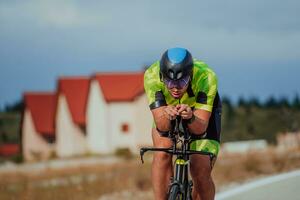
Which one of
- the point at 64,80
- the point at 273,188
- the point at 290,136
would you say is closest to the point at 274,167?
the point at 273,188

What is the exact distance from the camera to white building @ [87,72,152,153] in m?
68.9

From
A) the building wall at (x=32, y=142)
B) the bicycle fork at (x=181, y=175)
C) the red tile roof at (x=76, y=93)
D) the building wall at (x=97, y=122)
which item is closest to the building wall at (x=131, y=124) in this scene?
the building wall at (x=97, y=122)

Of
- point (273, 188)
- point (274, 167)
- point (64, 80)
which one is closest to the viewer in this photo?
point (273, 188)

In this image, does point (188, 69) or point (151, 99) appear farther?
point (151, 99)

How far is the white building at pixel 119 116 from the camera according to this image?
6886 cm

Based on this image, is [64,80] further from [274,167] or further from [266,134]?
[274,167]

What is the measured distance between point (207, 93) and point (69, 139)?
70.8 metres

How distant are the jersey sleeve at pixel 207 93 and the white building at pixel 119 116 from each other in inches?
2434

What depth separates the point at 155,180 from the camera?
229 inches

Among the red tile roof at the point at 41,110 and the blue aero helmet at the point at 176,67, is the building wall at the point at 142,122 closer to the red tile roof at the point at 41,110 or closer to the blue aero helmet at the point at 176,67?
the red tile roof at the point at 41,110

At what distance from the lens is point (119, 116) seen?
229 feet

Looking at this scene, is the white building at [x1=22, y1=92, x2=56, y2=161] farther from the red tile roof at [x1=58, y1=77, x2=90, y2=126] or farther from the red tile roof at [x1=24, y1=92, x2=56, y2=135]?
the red tile roof at [x1=58, y1=77, x2=90, y2=126]

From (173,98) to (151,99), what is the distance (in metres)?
0.21

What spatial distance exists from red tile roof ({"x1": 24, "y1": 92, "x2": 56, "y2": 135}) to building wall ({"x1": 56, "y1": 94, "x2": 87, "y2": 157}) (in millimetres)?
4876
